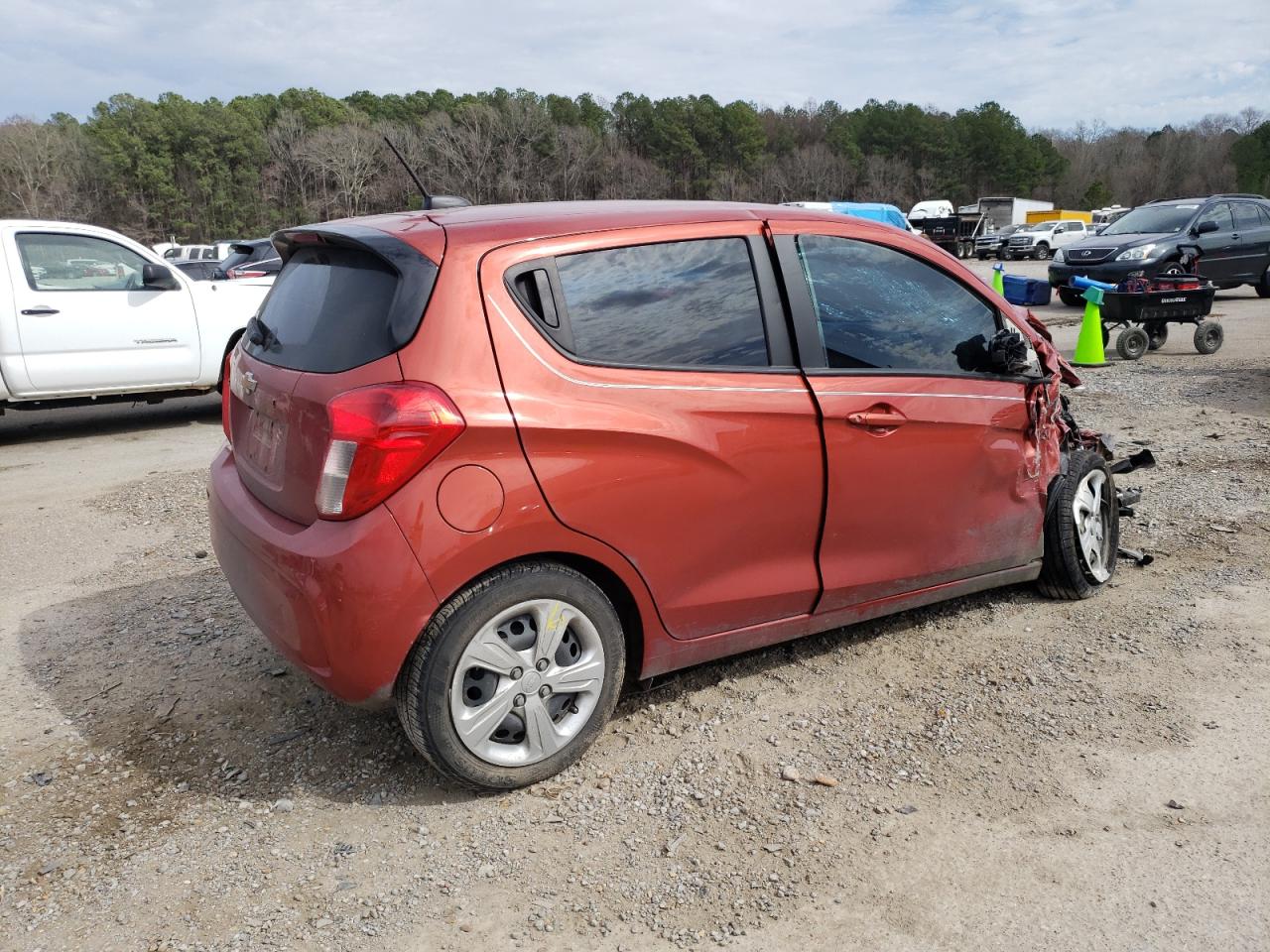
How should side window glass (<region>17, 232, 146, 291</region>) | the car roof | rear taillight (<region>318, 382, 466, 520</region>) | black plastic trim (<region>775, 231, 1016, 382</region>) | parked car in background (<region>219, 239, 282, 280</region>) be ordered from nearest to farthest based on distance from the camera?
rear taillight (<region>318, 382, 466, 520</region>) → the car roof → black plastic trim (<region>775, 231, 1016, 382</region>) → side window glass (<region>17, 232, 146, 291</region>) → parked car in background (<region>219, 239, 282, 280</region>)

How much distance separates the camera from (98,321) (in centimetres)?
872

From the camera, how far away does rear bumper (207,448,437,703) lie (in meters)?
2.75

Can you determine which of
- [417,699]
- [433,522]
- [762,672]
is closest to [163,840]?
[417,699]

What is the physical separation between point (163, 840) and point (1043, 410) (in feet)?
11.7

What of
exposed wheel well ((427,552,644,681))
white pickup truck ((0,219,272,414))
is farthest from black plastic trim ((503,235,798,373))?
white pickup truck ((0,219,272,414))

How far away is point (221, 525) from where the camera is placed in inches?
134

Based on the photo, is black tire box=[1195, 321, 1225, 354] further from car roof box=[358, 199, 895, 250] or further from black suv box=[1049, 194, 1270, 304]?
car roof box=[358, 199, 895, 250]

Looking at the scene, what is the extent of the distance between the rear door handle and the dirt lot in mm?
985

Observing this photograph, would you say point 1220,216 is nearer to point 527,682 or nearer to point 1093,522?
Answer: point 1093,522

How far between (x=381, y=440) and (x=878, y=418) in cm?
175

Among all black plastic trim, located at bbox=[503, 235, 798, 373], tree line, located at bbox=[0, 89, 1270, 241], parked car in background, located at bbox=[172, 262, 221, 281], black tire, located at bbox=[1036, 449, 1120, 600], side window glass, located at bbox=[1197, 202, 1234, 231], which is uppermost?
tree line, located at bbox=[0, 89, 1270, 241]

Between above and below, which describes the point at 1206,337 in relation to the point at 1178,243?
below

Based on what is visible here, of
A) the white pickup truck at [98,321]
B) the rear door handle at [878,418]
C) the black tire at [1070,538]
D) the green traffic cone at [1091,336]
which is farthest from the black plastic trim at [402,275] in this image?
the green traffic cone at [1091,336]

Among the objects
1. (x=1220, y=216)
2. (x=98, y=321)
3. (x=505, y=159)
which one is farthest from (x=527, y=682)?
(x=505, y=159)
